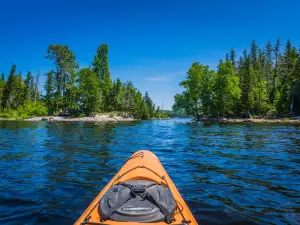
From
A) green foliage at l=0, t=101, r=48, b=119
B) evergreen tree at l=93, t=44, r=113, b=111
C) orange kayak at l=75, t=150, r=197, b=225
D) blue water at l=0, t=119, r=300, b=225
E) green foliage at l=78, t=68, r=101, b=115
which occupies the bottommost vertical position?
blue water at l=0, t=119, r=300, b=225

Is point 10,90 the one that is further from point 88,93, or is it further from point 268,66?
point 268,66

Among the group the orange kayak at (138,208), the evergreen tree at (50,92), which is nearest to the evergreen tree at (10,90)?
the evergreen tree at (50,92)

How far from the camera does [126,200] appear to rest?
12.2 feet

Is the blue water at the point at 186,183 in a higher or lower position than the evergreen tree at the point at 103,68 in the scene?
lower

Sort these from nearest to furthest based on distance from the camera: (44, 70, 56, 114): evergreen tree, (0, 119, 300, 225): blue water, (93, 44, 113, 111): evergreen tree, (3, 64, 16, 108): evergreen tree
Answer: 1. (0, 119, 300, 225): blue water
2. (44, 70, 56, 114): evergreen tree
3. (3, 64, 16, 108): evergreen tree
4. (93, 44, 113, 111): evergreen tree

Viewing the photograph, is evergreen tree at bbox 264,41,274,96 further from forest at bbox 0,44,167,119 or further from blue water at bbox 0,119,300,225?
blue water at bbox 0,119,300,225

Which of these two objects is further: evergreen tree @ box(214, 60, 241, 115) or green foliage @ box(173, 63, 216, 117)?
green foliage @ box(173, 63, 216, 117)

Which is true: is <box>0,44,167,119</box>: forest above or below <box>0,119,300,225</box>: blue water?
above

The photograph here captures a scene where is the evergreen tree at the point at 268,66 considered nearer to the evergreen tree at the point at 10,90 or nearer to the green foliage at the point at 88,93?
the green foliage at the point at 88,93

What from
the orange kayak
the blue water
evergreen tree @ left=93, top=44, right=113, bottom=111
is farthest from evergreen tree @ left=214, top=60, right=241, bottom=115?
the orange kayak

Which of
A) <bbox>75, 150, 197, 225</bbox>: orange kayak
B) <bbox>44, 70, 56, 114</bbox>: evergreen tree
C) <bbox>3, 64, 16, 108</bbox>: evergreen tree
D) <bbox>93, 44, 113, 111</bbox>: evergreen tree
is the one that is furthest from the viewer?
<bbox>93, 44, 113, 111</bbox>: evergreen tree

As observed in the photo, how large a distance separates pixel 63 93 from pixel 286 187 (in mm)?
61251

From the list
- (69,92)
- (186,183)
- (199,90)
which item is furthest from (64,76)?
(186,183)

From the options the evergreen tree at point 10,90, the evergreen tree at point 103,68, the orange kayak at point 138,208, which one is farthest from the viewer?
the evergreen tree at point 103,68
